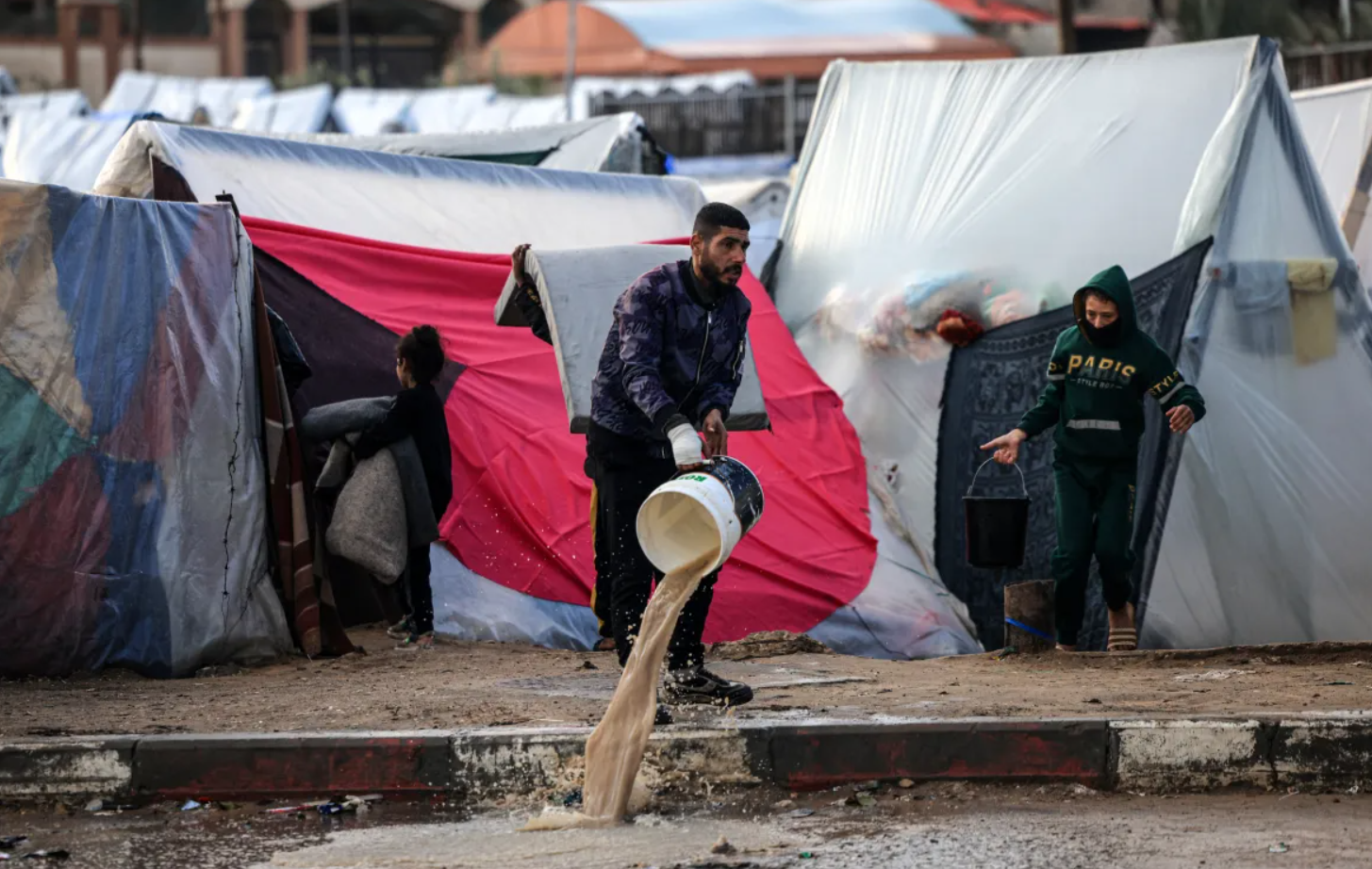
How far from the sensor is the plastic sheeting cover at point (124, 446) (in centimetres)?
670

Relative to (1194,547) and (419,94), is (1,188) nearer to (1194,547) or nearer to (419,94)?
(1194,547)

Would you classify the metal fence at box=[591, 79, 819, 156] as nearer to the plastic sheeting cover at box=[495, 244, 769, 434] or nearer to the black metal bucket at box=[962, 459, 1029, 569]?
the plastic sheeting cover at box=[495, 244, 769, 434]

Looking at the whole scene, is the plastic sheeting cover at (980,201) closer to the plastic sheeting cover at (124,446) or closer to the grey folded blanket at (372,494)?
the grey folded blanket at (372,494)

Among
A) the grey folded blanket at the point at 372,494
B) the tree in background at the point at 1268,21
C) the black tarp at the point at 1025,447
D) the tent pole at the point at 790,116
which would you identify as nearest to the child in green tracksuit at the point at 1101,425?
the black tarp at the point at 1025,447

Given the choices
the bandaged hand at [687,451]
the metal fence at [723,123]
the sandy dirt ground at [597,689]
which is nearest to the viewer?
the bandaged hand at [687,451]

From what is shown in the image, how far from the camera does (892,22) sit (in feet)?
119

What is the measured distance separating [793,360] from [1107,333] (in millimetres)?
2449

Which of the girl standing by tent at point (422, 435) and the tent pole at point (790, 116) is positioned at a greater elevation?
the tent pole at point (790, 116)

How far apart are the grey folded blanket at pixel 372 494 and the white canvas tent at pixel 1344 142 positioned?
21.1 feet

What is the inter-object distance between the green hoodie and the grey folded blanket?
2.68 meters

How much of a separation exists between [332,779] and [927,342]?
5.30 meters

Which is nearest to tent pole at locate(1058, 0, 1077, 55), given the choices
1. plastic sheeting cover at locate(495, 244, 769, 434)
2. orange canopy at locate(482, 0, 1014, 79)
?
orange canopy at locate(482, 0, 1014, 79)

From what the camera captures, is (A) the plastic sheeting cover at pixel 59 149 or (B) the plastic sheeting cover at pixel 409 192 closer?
(B) the plastic sheeting cover at pixel 409 192

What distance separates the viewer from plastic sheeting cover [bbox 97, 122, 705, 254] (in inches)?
342
